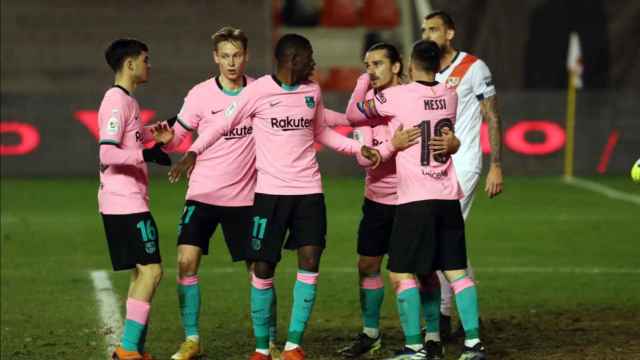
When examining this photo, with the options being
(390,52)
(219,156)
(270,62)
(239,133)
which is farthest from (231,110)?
(270,62)

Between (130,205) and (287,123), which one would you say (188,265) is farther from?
(287,123)

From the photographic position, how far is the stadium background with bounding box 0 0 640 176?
86.2 ft

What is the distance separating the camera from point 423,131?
32.4 feet

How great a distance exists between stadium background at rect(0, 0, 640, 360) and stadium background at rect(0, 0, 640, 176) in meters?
0.04

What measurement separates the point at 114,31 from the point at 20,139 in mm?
7358

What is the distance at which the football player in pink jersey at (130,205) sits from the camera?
995cm

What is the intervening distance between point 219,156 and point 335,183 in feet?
50.5

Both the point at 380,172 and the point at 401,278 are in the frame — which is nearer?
the point at 401,278

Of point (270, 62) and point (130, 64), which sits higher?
point (270, 62)

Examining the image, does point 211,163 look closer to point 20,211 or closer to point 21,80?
point 20,211

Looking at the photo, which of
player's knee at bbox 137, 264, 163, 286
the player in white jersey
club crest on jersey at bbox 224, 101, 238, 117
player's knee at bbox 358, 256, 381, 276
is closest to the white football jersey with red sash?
the player in white jersey

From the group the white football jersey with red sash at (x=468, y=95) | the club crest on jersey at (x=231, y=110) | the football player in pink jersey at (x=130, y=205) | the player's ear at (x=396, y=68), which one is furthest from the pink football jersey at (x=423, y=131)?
the football player in pink jersey at (x=130, y=205)

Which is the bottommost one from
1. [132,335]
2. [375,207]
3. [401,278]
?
[132,335]

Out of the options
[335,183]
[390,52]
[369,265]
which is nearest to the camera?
[390,52]
